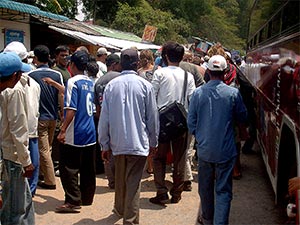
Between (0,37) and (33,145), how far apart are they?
11.0 meters

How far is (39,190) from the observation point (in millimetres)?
6258

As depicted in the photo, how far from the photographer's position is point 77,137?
5.20 metres

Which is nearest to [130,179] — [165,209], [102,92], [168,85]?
[165,209]

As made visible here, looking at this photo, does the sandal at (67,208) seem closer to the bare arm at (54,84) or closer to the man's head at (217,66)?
the bare arm at (54,84)

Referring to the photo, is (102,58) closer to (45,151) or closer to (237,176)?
(45,151)

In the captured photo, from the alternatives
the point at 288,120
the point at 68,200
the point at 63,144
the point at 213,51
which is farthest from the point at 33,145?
the point at 213,51

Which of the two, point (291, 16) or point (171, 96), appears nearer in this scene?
point (291, 16)

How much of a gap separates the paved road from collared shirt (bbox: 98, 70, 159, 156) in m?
1.06

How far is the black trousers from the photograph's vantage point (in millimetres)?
5309

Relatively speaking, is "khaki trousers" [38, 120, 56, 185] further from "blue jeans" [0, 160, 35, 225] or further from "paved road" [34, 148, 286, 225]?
"blue jeans" [0, 160, 35, 225]

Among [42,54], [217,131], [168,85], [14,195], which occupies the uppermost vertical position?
[42,54]

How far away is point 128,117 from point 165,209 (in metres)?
1.57

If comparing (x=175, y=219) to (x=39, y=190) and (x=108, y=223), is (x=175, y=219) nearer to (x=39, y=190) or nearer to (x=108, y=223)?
(x=108, y=223)

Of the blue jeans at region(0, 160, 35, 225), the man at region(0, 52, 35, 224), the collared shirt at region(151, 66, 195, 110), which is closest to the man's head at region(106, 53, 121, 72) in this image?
the collared shirt at region(151, 66, 195, 110)
